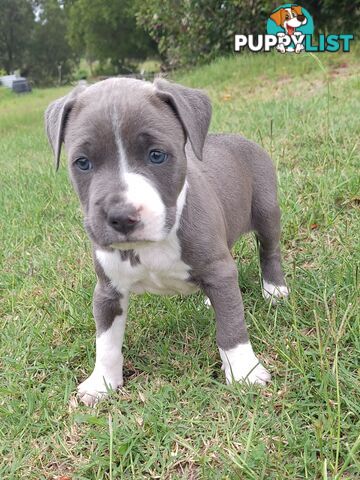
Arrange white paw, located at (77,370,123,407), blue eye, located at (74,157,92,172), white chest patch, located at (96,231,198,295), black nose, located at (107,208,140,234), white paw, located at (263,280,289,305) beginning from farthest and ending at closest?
white paw, located at (263,280,289,305)
white paw, located at (77,370,123,407)
white chest patch, located at (96,231,198,295)
blue eye, located at (74,157,92,172)
black nose, located at (107,208,140,234)

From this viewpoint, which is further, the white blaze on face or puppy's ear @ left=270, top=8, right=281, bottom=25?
puppy's ear @ left=270, top=8, right=281, bottom=25

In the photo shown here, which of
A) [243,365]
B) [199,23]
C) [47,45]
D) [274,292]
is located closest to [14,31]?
[47,45]

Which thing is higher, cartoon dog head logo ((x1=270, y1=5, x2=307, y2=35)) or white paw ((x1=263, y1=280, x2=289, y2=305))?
cartoon dog head logo ((x1=270, y1=5, x2=307, y2=35))

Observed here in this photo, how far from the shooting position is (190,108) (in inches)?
104

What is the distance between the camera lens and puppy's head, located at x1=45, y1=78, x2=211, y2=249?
2.28 metres

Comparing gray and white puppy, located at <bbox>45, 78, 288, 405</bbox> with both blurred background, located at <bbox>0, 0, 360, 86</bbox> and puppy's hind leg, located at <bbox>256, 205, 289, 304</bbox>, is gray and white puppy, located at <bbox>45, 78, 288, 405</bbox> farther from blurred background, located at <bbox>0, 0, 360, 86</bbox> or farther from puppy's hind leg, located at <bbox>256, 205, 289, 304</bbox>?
blurred background, located at <bbox>0, 0, 360, 86</bbox>

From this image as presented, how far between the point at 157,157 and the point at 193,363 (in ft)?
3.88

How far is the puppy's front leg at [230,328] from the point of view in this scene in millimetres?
2770

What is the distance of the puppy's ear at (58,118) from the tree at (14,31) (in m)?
59.2

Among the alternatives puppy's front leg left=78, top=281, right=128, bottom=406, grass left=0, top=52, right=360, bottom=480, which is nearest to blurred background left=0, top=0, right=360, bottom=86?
grass left=0, top=52, right=360, bottom=480

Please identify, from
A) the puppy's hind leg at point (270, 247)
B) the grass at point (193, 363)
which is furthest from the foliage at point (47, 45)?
the puppy's hind leg at point (270, 247)

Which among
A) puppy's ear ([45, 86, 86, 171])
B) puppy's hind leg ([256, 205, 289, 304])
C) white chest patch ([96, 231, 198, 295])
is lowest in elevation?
puppy's hind leg ([256, 205, 289, 304])

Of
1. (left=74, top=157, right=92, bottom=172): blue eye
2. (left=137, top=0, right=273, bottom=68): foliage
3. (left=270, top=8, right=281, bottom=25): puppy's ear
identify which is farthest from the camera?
(left=137, top=0, right=273, bottom=68): foliage

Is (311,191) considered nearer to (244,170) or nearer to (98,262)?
(244,170)
